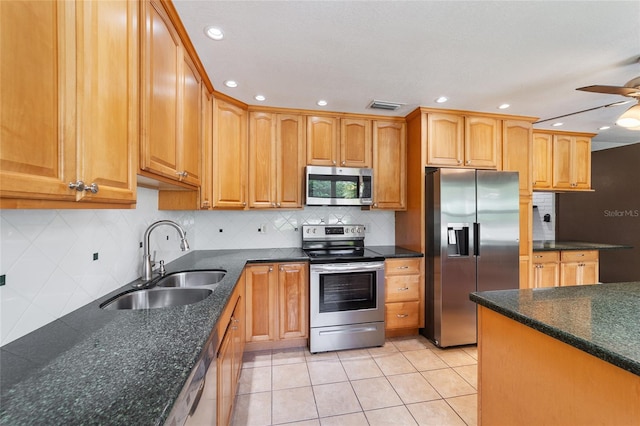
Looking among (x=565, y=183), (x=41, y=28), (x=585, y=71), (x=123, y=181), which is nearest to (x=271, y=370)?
(x=123, y=181)

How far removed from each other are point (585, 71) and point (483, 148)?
1.01 metres

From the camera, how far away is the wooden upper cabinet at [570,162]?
3604 mm

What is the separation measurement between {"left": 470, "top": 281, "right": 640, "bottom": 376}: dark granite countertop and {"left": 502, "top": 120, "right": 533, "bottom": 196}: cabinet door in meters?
1.82

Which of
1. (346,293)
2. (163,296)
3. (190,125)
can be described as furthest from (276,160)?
(163,296)

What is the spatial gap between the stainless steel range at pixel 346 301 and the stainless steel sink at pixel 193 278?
886 millimetres

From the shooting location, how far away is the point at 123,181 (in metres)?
1.00

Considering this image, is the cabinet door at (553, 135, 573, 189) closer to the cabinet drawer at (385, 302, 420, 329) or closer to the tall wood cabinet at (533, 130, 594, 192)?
the tall wood cabinet at (533, 130, 594, 192)

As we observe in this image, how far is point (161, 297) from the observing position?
1645 mm

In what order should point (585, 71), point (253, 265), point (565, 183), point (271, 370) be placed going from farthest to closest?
point (565, 183)
point (253, 265)
point (271, 370)
point (585, 71)

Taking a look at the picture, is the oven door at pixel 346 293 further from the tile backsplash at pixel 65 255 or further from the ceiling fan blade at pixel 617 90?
the ceiling fan blade at pixel 617 90

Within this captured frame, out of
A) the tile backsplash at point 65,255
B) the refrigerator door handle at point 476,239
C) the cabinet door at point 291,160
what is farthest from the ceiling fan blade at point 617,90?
the tile backsplash at point 65,255

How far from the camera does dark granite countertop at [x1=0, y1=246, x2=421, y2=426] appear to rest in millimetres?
618

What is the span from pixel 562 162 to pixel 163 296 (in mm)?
4789

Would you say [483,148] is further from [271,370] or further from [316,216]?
[271,370]
